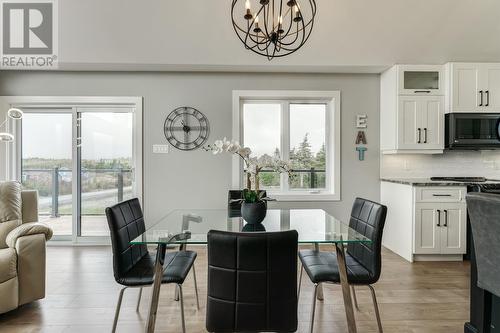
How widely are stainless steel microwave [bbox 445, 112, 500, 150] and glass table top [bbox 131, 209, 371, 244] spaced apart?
7.51 ft

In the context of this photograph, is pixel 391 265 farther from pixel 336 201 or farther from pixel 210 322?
pixel 210 322

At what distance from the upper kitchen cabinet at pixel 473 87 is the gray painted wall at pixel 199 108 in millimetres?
854

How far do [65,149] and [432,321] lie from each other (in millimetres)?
4528

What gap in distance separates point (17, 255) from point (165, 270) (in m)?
1.23

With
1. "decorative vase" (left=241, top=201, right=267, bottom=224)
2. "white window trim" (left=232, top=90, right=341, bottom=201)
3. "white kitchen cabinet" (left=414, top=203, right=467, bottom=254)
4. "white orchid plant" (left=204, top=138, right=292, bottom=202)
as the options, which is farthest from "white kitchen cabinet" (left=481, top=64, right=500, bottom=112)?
"decorative vase" (left=241, top=201, right=267, bottom=224)

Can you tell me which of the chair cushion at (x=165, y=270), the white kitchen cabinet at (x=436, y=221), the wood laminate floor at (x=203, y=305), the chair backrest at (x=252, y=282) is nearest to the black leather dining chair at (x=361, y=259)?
the wood laminate floor at (x=203, y=305)

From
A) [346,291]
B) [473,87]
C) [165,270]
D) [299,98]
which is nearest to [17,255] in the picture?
[165,270]

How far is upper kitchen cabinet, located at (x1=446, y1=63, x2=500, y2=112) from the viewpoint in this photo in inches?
130

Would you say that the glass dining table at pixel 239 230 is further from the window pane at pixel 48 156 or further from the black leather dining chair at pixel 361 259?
the window pane at pixel 48 156

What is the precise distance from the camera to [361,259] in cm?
193

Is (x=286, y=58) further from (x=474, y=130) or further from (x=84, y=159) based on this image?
(x=84, y=159)

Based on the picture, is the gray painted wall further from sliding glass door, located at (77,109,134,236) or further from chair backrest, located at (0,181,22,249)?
chair backrest, located at (0,181,22,249)

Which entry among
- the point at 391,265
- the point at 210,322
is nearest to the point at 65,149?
the point at 210,322

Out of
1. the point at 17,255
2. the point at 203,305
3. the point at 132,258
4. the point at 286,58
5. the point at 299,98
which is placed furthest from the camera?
the point at 299,98
